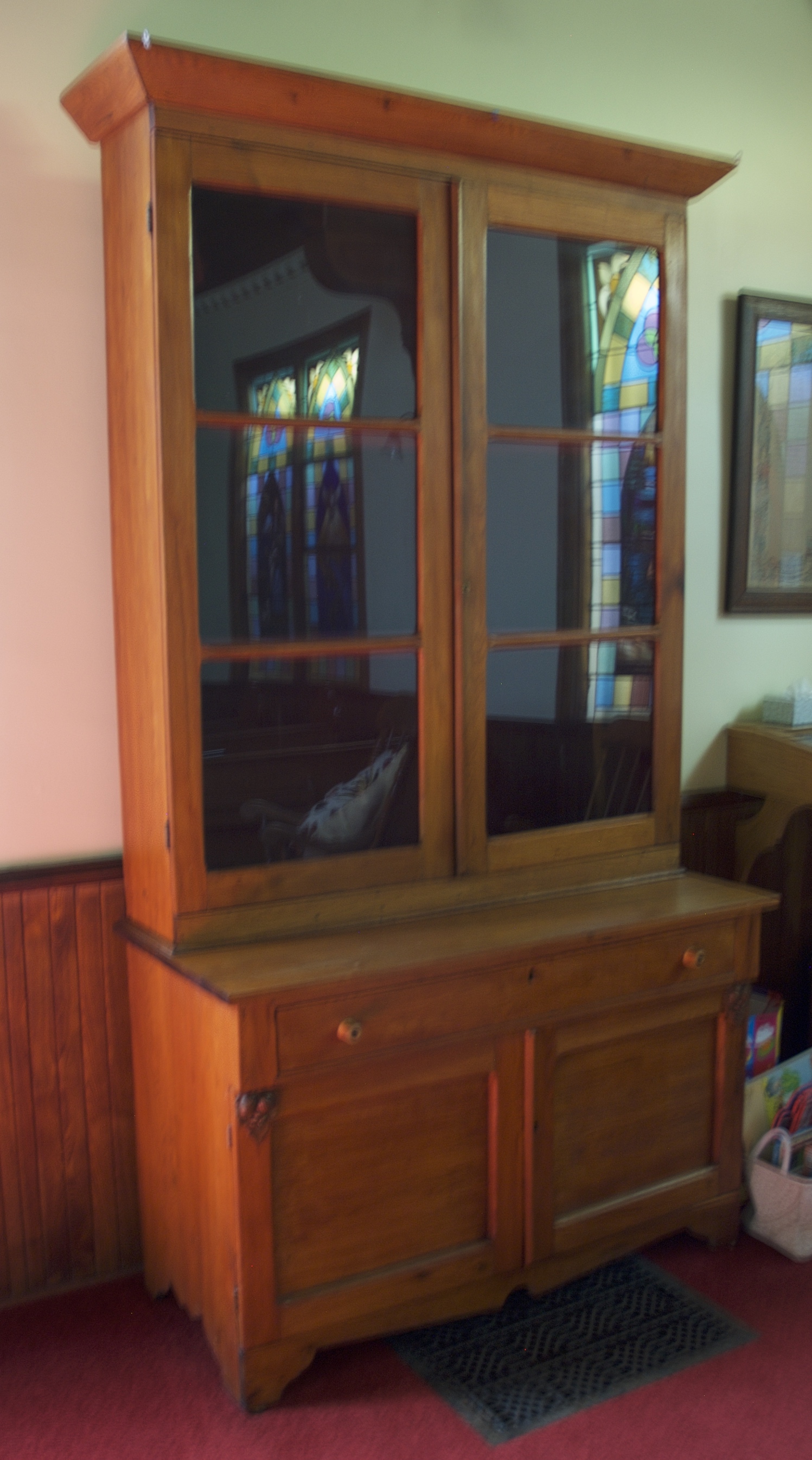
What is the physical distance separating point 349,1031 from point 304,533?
84 centimetres

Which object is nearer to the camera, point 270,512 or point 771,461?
point 270,512

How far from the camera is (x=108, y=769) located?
89.7 inches

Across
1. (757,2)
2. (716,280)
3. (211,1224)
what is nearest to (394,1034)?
(211,1224)

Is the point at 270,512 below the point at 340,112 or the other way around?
below

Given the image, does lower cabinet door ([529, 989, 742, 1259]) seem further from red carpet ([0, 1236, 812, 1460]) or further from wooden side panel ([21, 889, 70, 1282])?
wooden side panel ([21, 889, 70, 1282])

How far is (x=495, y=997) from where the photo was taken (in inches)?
81.0

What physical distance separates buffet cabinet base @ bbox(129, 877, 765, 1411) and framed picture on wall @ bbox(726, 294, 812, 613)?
997 mm

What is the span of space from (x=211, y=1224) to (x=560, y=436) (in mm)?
1560

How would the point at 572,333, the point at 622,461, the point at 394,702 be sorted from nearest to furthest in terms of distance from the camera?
the point at 394,702 < the point at 572,333 < the point at 622,461

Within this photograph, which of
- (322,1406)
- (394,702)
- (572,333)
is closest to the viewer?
(322,1406)

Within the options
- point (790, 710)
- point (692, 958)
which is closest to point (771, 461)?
point (790, 710)

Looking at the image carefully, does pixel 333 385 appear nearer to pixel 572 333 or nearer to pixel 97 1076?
pixel 572 333

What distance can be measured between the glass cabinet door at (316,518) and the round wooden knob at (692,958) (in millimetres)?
555

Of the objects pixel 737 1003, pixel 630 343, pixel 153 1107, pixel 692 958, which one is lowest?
pixel 153 1107
